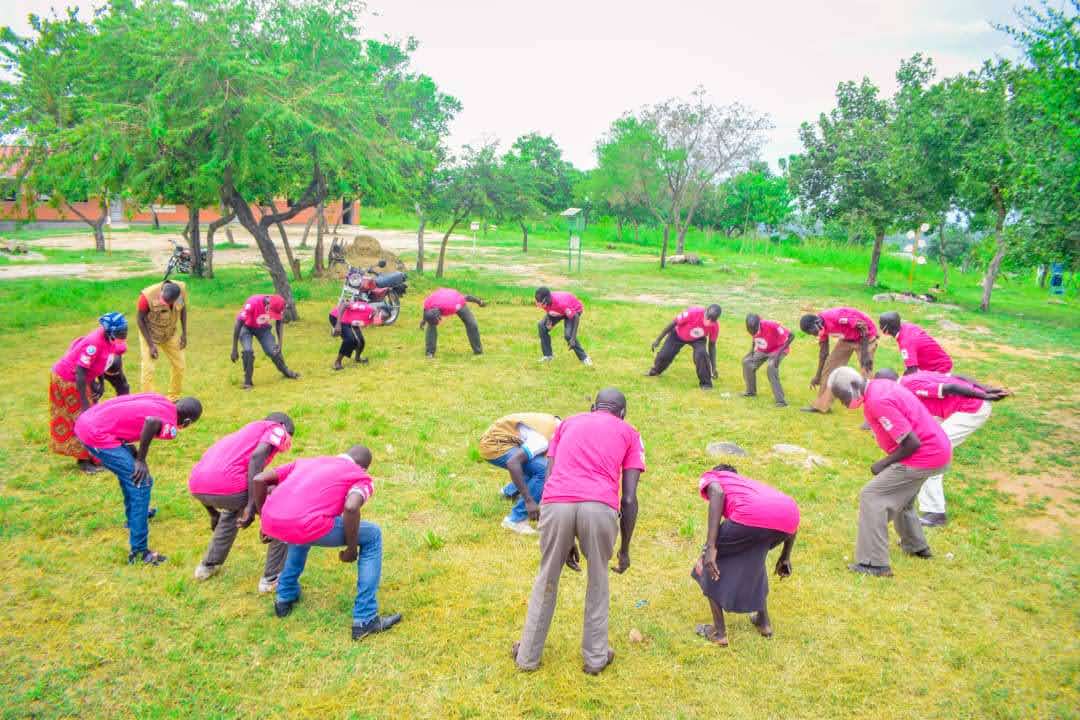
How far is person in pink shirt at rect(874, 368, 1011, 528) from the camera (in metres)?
6.39

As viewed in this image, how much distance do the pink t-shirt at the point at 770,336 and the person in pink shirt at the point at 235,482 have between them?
25.0ft

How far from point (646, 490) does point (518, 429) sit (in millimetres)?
2064

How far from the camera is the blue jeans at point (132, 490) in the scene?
567cm

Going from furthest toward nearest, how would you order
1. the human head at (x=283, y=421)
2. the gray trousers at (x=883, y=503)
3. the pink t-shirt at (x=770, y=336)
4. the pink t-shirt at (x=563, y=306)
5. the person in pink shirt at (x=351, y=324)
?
the pink t-shirt at (x=563, y=306), the person in pink shirt at (x=351, y=324), the pink t-shirt at (x=770, y=336), the gray trousers at (x=883, y=503), the human head at (x=283, y=421)

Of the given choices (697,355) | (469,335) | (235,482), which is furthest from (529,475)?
(469,335)

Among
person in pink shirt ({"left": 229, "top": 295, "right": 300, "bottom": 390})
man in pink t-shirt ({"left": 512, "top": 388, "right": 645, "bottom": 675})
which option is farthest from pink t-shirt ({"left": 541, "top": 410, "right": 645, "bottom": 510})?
person in pink shirt ({"left": 229, "top": 295, "right": 300, "bottom": 390})

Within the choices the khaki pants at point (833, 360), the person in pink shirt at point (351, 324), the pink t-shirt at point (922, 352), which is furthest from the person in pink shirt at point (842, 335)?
the person in pink shirt at point (351, 324)

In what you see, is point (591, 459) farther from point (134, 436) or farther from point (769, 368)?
point (769, 368)

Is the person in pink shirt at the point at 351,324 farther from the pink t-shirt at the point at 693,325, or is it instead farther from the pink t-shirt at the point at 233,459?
the pink t-shirt at the point at 233,459

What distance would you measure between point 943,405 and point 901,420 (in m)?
1.85

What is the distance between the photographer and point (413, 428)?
9406mm

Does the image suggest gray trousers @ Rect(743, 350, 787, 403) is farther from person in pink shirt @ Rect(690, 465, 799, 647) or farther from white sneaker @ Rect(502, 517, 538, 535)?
person in pink shirt @ Rect(690, 465, 799, 647)

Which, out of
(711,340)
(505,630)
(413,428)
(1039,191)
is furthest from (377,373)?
(1039,191)

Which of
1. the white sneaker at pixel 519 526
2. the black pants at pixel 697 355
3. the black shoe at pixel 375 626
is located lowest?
the black shoe at pixel 375 626
